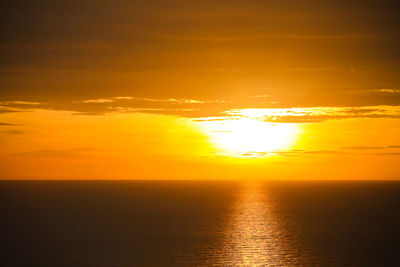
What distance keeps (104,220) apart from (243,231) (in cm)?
3817

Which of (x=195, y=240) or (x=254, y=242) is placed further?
(x=254, y=242)

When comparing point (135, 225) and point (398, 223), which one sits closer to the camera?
point (135, 225)

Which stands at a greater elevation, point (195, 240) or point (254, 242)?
point (195, 240)

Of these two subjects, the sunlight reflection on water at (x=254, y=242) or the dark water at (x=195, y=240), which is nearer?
the dark water at (x=195, y=240)

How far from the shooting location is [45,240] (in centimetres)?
8319

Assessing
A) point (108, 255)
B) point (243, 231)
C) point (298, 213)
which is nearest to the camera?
point (108, 255)

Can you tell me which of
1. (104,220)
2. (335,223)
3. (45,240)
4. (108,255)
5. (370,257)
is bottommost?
(370,257)

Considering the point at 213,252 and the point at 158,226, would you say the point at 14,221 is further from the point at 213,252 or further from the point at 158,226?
the point at 213,252

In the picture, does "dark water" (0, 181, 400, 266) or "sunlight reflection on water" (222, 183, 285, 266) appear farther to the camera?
"sunlight reflection on water" (222, 183, 285, 266)

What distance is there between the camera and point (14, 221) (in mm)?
113125

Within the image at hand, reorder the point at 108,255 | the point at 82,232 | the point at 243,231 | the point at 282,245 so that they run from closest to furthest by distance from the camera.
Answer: the point at 108,255, the point at 282,245, the point at 82,232, the point at 243,231

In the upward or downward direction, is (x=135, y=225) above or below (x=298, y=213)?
below

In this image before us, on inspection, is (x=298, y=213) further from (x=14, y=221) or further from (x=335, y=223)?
(x=14, y=221)

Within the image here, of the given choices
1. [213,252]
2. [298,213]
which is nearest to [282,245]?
[213,252]
